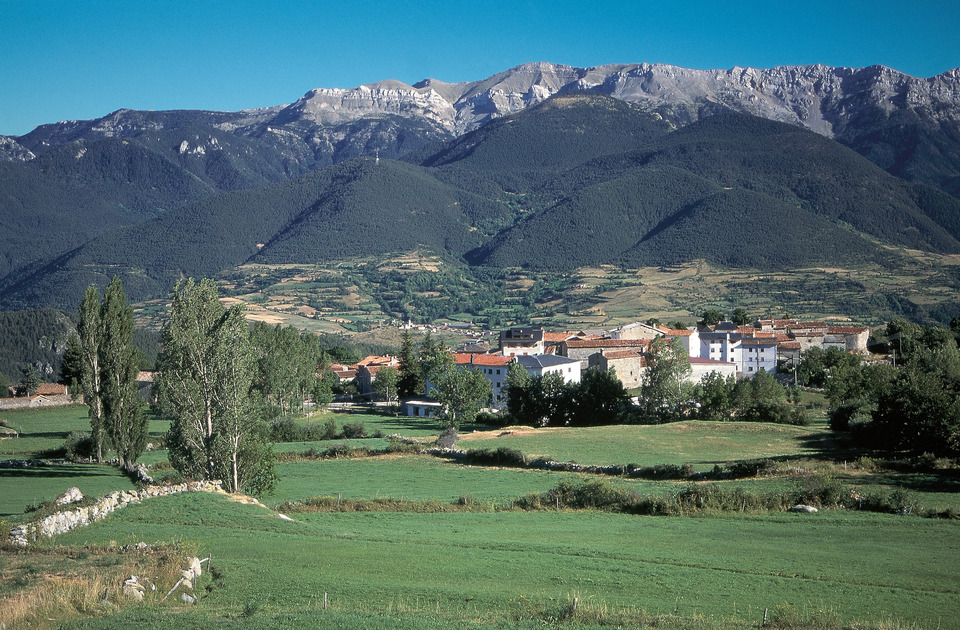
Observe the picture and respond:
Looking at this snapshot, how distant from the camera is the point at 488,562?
73.1 ft

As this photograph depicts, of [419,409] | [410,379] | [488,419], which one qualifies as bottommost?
[488,419]

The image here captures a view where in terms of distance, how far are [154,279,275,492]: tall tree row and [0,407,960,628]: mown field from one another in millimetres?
2240

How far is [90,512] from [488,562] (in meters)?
12.5

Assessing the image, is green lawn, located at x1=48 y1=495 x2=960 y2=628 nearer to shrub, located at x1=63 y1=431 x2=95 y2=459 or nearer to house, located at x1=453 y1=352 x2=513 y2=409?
shrub, located at x1=63 y1=431 x2=95 y2=459

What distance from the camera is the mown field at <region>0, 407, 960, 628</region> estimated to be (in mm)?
16750

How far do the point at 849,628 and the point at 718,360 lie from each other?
86612 mm

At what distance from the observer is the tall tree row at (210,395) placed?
33.0 metres

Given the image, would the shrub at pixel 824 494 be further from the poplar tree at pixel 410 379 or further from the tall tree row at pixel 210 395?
the poplar tree at pixel 410 379

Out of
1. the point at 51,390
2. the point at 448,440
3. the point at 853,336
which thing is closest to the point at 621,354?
the point at 853,336

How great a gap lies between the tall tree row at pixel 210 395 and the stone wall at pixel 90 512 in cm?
140

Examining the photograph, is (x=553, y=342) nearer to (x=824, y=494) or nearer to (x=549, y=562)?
(x=824, y=494)

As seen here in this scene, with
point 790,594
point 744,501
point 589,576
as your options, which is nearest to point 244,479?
point 589,576

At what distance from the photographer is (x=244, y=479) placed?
109 ft

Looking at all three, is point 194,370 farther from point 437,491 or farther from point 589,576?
point 589,576
